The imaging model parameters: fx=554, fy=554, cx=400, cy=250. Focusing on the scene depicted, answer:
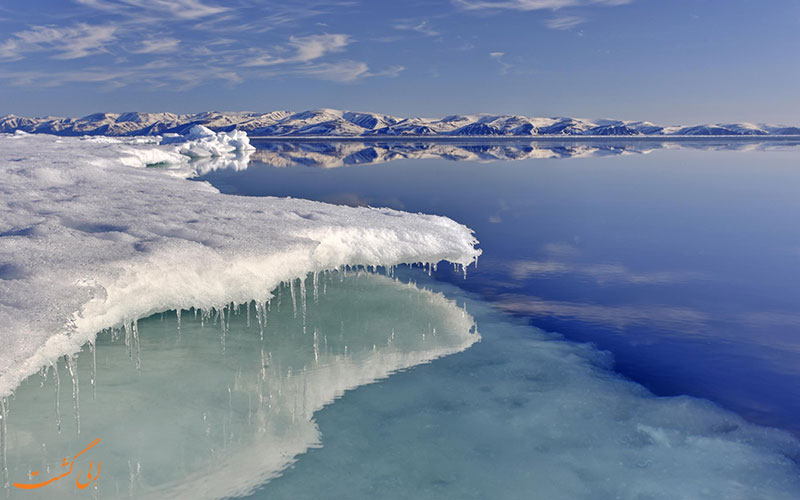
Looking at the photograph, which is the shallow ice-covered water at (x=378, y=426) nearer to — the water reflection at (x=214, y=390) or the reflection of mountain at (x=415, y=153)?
the water reflection at (x=214, y=390)

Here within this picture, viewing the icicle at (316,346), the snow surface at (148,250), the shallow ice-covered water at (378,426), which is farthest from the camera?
the icicle at (316,346)

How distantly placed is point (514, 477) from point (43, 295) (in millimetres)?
5383

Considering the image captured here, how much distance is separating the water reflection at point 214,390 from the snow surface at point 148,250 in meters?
0.54

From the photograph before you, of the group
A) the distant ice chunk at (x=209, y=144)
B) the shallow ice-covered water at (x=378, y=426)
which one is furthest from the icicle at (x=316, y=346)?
the distant ice chunk at (x=209, y=144)

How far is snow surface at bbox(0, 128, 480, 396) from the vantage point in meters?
5.80

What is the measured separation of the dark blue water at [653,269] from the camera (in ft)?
28.4

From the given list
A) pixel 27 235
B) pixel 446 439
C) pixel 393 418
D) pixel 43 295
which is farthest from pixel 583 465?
pixel 27 235

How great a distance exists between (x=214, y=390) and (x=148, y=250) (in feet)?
6.93

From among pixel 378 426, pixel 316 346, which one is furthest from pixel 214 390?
pixel 378 426

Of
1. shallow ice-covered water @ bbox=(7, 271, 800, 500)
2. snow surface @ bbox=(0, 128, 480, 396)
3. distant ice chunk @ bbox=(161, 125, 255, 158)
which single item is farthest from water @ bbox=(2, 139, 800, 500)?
distant ice chunk @ bbox=(161, 125, 255, 158)

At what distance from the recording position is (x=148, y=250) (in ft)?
24.8

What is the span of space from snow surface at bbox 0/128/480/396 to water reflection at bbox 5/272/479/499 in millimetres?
538

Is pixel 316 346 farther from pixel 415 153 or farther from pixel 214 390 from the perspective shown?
pixel 415 153

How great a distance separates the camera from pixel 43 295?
19.6 ft
